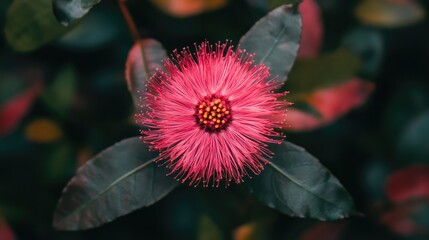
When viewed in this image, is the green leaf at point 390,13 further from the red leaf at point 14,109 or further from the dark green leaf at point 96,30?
the red leaf at point 14,109

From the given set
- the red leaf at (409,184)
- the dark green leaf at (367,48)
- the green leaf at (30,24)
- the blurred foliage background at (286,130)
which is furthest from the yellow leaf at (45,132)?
the red leaf at (409,184)

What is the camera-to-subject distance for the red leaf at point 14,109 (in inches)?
60.1

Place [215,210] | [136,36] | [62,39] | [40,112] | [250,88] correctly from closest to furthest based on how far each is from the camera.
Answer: [250,88], [136,36], [215,210], [62,39], [40,112]

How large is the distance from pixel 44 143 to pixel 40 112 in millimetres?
115

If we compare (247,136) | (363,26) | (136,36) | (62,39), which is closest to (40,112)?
(62,39)

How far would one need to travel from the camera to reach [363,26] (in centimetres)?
155

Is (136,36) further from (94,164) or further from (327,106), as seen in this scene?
(327,106)

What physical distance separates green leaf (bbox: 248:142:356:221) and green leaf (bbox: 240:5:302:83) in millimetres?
167

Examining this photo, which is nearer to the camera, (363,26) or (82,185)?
(82,185)

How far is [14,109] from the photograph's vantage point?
5.02 ft

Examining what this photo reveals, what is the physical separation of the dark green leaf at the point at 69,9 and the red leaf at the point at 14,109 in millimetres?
616

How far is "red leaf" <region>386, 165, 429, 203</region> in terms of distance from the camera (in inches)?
60.4

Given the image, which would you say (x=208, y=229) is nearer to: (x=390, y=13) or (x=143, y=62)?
(x=143, y=62)

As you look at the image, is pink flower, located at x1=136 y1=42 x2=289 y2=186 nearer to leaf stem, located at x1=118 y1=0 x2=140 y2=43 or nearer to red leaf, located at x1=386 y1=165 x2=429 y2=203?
leaf stem, located at x1=118 y1=0 x2=140 y2=43
